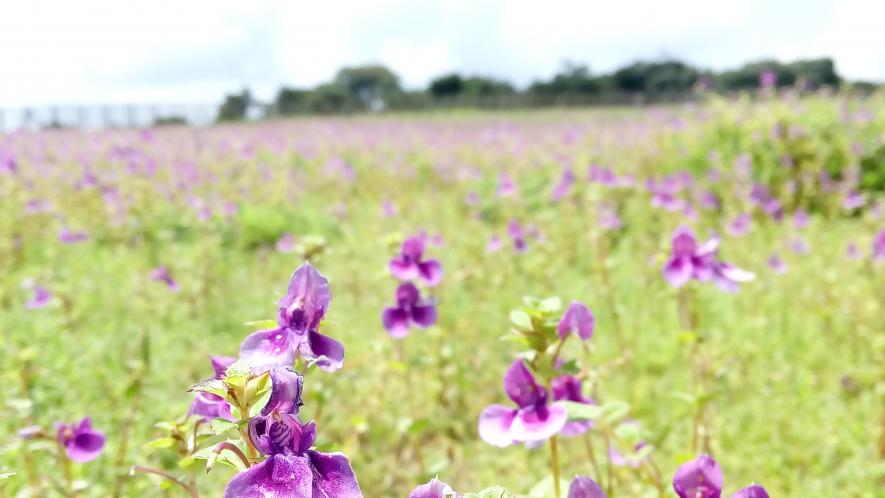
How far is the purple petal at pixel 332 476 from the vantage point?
72cm

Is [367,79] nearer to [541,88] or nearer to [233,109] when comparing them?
[541,88]

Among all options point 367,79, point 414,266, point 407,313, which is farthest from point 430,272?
point 367,79

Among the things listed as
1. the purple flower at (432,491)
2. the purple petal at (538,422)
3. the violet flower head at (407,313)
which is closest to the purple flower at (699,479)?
the purple petal at (538,422)

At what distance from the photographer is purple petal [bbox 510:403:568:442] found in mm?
1062

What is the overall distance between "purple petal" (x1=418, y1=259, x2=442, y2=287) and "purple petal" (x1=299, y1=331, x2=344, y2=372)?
0.92 m

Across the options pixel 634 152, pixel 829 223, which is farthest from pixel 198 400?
pixel 634 152

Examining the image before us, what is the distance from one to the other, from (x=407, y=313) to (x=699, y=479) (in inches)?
40.5

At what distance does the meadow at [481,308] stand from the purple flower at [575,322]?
0.09 ft

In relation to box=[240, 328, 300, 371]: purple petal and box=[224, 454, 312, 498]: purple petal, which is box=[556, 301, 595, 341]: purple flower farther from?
box=[224, 454, 312, 498]: purple petal

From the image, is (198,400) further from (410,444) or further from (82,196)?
(82,196)

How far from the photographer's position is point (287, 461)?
703 mm

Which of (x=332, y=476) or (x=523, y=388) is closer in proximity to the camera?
(x=332, y=476)

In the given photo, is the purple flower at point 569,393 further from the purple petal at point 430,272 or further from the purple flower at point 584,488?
the purple petal at point 430,272

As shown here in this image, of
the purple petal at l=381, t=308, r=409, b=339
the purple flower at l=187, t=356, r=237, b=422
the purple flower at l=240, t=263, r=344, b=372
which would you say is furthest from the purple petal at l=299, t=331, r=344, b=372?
the purple petal at l=381, t=308, r=409, b=339
